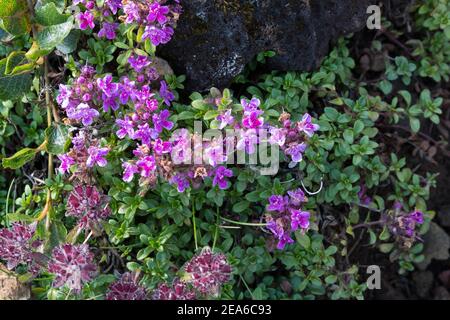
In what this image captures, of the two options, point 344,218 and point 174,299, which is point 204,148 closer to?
point 174,299

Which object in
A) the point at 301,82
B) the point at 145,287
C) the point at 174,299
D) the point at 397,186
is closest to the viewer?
the point at 174,299

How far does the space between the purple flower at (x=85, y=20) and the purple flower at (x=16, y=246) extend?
793mm

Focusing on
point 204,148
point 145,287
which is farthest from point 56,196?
point 204,148

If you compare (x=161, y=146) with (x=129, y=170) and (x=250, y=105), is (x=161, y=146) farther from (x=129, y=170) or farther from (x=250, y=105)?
(x=250, y=105)

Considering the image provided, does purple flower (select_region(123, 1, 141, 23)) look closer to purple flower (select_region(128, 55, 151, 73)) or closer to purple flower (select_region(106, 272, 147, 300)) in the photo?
purple flower (select_region(128, 55, 151, 73))

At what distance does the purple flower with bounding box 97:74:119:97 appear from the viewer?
2.19m

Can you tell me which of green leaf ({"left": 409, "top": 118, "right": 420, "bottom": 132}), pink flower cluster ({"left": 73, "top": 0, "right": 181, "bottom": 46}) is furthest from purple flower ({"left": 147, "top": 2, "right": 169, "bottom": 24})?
green leaf ({"left": 409, "top": 118, "right": 420, "bottom": 132})

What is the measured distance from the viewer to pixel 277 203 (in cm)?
232

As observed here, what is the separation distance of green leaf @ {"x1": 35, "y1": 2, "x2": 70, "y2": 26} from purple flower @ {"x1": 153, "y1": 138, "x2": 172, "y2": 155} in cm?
59

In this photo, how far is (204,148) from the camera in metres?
2.16

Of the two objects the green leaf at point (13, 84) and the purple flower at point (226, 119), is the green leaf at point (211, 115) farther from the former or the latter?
the green leaf at point (13, 84)

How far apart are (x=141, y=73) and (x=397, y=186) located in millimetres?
1279

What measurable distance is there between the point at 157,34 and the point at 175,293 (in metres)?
0.95

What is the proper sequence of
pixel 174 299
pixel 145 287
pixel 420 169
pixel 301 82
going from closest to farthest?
1. pixel 174 299
2. pixel 145 287
3. pixel 301 82
4. pixel 420 169
